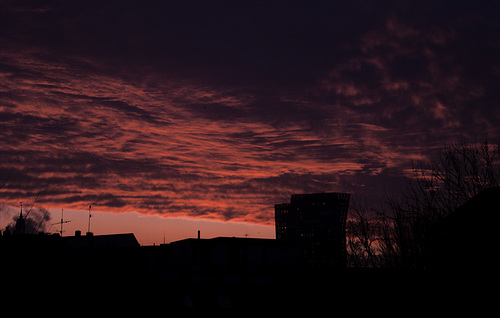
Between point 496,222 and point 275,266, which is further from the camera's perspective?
point 275,266

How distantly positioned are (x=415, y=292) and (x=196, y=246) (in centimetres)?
2747

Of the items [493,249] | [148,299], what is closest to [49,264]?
[148,299]

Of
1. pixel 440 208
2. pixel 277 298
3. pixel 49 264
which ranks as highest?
pixel 440 208

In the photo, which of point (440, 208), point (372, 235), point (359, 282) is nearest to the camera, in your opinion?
point (359, 282)

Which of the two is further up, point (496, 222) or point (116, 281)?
point (496, 222)

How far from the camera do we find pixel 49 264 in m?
46.3

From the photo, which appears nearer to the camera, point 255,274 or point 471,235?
point 471,235

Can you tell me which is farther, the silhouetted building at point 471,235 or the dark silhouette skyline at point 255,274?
the dark silhouette skyline at point 255,274

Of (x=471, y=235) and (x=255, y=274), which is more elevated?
(x=471, y=235)

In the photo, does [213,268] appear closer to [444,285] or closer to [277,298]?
[277,298]

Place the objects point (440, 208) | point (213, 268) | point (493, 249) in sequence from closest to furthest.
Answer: point (493, 249), point (440, 208), point (213, 268)

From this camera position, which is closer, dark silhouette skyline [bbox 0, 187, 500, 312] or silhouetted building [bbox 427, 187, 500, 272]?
silhouetted building [bbox 427, 187, 500, 272]

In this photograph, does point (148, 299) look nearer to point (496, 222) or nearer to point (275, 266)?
point (275, 266)

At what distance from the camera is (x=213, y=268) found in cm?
5347
